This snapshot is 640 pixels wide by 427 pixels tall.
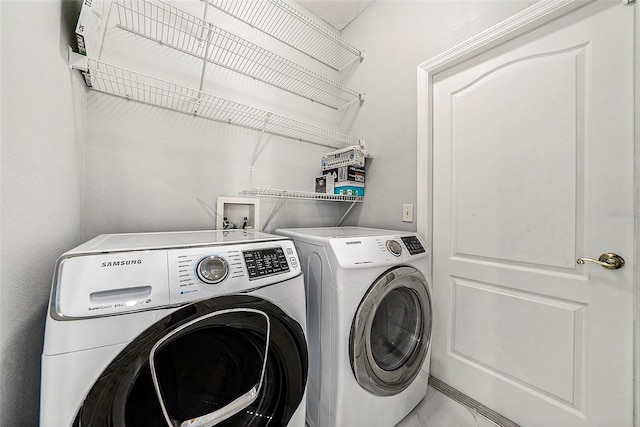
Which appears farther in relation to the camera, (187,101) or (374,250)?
(187,101)

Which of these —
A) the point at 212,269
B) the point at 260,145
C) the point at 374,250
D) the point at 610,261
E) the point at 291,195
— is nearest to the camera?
the point at 212,269

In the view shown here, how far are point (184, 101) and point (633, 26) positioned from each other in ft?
6.76

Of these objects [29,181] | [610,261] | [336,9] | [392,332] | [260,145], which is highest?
[336,9]

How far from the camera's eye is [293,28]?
176 centimetres

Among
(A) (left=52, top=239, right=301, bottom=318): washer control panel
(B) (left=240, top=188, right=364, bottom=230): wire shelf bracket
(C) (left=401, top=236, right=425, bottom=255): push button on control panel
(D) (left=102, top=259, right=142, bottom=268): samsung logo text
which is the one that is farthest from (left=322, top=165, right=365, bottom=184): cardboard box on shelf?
(D) (left=102, top=259, right=142, bottom=268): samsung logo text

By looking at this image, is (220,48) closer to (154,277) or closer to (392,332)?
(154,277)

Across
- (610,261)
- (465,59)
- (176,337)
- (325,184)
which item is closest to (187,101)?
(325,184)

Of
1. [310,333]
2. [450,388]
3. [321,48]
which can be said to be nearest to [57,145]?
[310,333]

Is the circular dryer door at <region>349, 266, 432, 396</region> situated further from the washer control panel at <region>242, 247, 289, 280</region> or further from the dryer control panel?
the washer control panel at <region>242, 247, 289, 280</region>

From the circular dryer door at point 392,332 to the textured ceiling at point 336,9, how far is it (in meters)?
2.04

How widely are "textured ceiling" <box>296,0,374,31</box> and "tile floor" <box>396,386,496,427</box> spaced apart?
109 inches

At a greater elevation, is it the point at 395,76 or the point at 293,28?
the point at 293,28

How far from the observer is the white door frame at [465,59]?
899mm

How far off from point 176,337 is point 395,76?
76.4 inches
